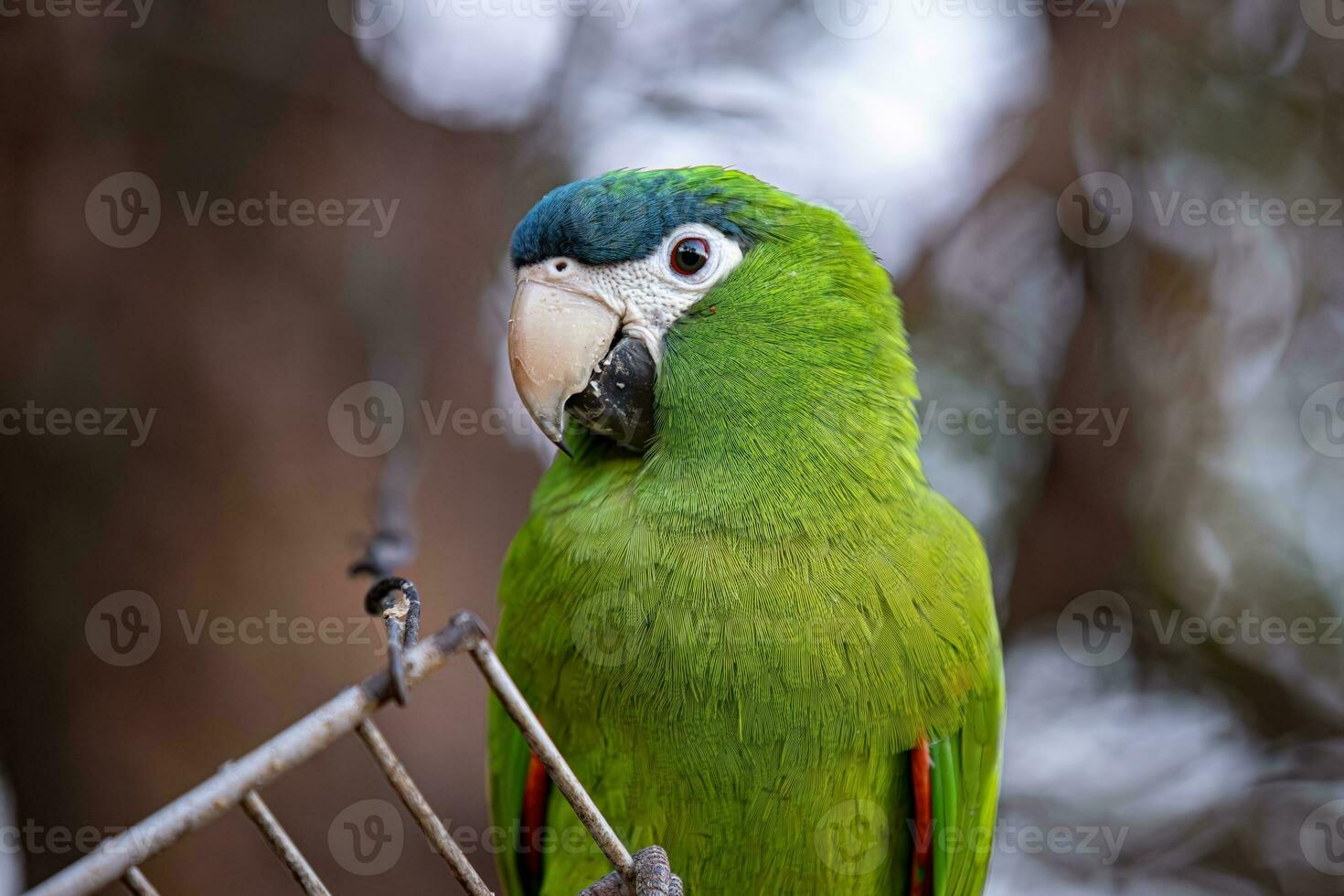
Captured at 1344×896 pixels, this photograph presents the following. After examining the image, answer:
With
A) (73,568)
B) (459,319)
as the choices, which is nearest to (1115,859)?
(459,319)

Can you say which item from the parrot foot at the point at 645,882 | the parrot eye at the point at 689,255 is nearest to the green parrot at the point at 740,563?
the parrot eye at the point at 689,255

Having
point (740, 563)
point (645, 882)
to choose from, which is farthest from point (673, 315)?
point (645, 882)

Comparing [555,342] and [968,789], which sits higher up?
[555,342]

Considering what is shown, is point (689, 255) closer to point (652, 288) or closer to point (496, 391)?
point (652, 288)

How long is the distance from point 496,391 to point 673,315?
1.62 metres

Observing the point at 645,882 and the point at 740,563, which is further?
the point at 740,563

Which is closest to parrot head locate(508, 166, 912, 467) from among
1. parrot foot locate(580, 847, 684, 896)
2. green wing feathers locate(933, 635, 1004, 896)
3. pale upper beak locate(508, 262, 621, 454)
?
pale upper beak locate(508, 262, 621, 454)

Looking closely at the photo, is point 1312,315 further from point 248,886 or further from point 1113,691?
point 248,886

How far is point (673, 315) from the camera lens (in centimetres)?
195

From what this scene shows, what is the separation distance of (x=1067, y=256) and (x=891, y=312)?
187cm

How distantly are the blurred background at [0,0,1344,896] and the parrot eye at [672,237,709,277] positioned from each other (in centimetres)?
71

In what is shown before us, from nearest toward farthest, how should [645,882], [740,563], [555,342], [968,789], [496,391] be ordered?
[645,882]
[740,563]
[555,342]
[968,789]
[496,391]

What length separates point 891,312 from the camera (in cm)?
212

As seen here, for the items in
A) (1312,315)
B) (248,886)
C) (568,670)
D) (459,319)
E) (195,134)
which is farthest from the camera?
(1312,315)
